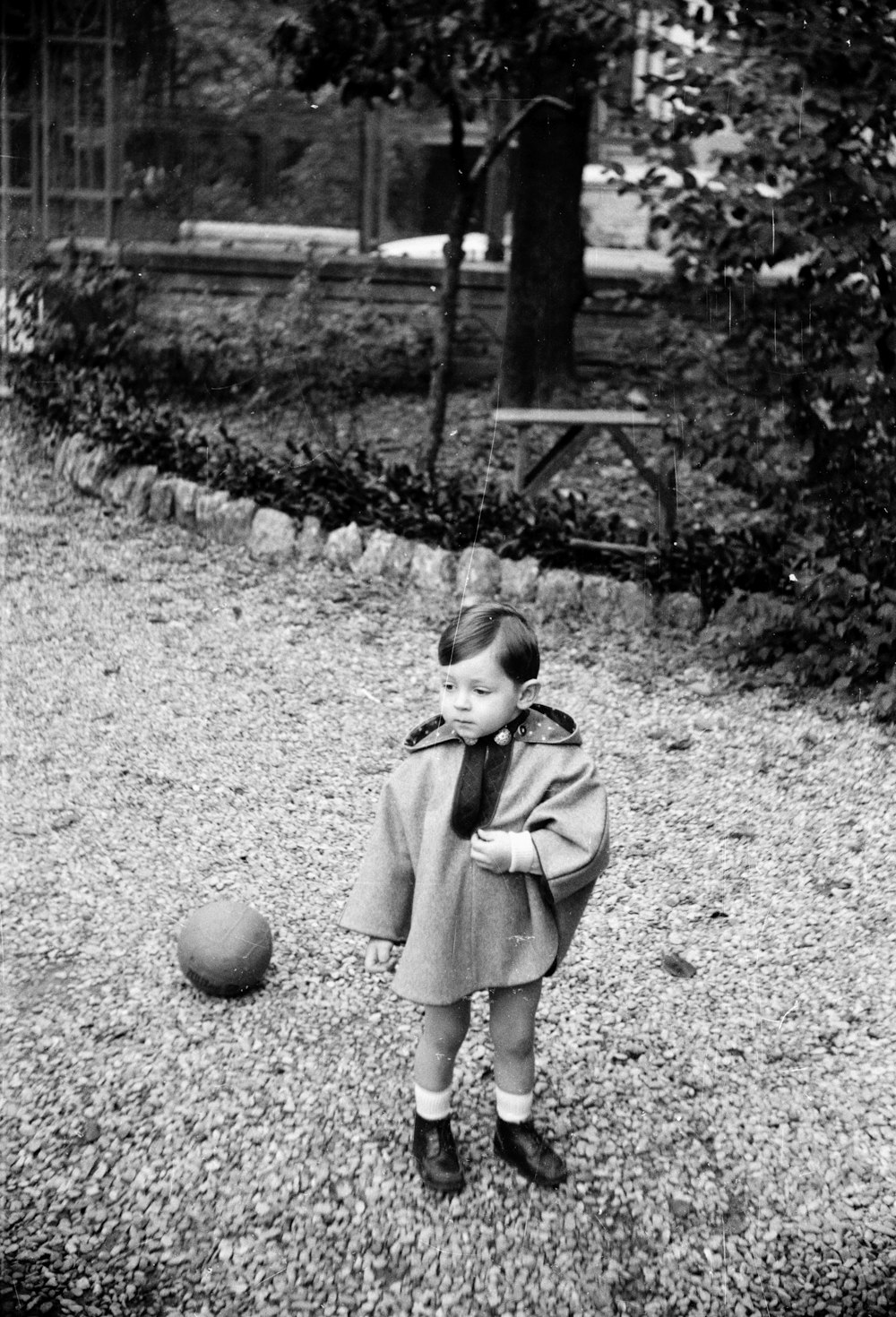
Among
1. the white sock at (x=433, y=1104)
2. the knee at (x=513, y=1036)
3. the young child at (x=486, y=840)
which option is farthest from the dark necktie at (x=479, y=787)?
the white sock at (x=433, y=1104)

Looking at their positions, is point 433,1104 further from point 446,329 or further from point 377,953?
point 446,329

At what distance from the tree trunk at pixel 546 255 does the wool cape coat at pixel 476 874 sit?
664 centimetres

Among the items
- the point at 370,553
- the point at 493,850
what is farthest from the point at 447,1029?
the point at 370,553

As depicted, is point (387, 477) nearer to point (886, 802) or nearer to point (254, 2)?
point (886, 802)

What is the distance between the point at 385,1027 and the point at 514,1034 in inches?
26.6

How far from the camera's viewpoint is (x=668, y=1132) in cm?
289

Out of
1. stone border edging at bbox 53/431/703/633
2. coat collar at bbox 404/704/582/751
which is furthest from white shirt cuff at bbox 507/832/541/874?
stone border edging at bbox 53/431/703/633

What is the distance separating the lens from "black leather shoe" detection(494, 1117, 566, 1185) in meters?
2.69

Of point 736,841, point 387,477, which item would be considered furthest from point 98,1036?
point 387,477

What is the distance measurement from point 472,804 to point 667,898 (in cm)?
160

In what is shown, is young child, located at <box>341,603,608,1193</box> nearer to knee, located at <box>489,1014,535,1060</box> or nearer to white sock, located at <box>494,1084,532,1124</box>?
knee, located at <box>489,1014,535,1060</box>

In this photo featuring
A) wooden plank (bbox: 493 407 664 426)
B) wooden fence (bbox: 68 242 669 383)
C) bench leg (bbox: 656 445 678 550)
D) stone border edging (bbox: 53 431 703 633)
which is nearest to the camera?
stone border edging (bbox: 53 431 703 633)

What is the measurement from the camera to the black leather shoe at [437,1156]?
8.70 feet

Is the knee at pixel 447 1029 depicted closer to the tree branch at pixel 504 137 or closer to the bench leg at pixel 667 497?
the bench leg at pixel 667 497
